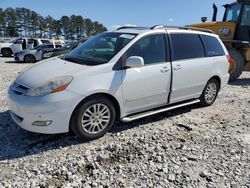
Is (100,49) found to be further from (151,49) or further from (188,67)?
(188,67)

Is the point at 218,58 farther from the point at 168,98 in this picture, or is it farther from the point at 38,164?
the point at 38,164

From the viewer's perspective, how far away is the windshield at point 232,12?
9.84 m

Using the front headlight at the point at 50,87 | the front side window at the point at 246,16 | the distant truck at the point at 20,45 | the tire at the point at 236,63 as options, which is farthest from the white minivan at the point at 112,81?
the distant truck at the point at 20,45

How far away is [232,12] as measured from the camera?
33.5 ft

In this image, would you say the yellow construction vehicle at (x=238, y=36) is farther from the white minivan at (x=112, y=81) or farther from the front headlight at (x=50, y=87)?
the front headlight at (x=50, y=87)

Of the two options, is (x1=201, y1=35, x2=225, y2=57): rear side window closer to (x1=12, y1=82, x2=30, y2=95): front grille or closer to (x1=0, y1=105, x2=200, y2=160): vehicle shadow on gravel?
(x1=0, y1=105, x2=200, y2=160): vehicle shadow on gravel

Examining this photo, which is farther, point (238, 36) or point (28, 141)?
point (238, 36)

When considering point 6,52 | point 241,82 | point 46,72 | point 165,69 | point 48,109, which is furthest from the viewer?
point 6,52

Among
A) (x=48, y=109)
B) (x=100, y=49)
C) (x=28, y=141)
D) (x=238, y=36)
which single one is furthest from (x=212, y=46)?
(x=238, y=36)

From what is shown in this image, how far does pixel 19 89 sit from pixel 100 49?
60.0 inches

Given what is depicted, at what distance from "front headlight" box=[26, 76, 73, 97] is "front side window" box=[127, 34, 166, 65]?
1.20 meters

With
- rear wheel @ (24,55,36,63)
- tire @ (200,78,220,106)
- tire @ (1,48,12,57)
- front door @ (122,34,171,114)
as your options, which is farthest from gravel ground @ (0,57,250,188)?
tire @ (1,48,12,57)

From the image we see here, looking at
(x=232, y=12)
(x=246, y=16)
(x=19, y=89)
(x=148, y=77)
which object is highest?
(x=232, y=12)

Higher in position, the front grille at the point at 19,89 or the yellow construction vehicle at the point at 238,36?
the yellow construction vehicle at the point at 238,36
